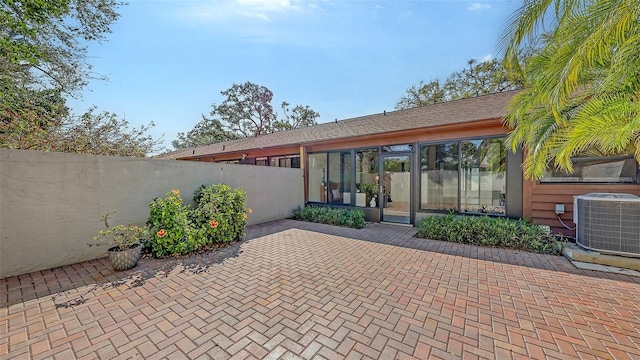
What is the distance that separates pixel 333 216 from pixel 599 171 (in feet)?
21.7

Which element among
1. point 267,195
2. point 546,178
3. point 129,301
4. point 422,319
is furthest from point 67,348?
point 546,178

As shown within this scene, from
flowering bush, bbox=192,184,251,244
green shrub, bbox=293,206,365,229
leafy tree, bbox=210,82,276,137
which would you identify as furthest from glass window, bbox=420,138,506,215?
leafy tree, bbox=210,82,276,137

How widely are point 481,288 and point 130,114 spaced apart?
388 inches

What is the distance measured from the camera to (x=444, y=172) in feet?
22.6

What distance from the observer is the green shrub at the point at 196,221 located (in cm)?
451

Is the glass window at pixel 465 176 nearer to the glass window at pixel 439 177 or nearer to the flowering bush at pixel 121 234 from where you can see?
the glass window at pixel 439 177

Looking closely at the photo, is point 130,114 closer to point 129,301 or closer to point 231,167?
point 231,167

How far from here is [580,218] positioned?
4598mm

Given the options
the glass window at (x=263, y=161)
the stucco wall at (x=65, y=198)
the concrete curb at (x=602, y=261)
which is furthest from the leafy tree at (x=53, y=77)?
the concrete curb at (x=602, y=261)

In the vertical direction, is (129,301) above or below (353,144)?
below

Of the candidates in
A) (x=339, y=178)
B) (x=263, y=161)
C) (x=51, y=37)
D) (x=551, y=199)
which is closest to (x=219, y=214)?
(x=339, y=178)

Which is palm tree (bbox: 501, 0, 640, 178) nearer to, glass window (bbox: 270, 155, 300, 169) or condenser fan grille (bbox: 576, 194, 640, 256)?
condenser fan grille (bbox: 576, 194, 640, 256)

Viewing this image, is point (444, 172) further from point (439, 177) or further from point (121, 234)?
point (121, 234)

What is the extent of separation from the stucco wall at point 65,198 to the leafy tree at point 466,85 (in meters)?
18.8
